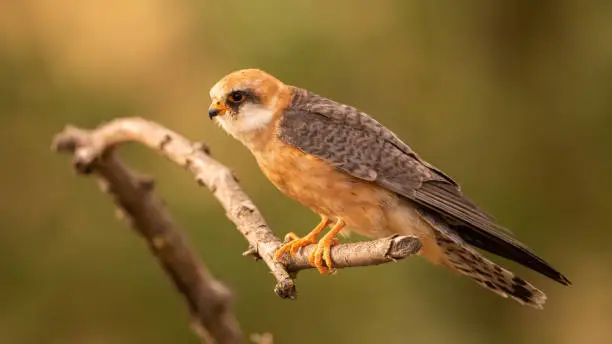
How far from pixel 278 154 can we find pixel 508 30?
6.28ft

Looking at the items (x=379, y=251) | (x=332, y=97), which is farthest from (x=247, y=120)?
(x=332, y=97)

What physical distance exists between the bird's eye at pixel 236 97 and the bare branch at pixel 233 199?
0.73ft

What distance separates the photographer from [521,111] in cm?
358

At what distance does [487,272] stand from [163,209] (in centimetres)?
87

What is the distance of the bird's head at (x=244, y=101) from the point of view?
6.33 ft

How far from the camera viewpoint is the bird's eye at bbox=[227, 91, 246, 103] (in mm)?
1929

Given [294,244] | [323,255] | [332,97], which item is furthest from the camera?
[332,97]

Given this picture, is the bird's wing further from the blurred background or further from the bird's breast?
the blurred background

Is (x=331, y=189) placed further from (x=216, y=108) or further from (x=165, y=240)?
(x=165, y=240)

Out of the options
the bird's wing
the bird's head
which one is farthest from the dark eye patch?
the bird's wing

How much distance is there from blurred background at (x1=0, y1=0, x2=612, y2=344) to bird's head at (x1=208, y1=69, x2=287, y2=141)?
4.50 ft

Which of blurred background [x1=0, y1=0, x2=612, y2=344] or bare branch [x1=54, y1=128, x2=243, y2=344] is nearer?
bare branch [x1=54, y1=128, x2=243, y2=344]

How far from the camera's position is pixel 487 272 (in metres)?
1.99

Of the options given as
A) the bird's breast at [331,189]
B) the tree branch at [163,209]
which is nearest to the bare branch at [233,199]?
the tree branch at [163,209]
